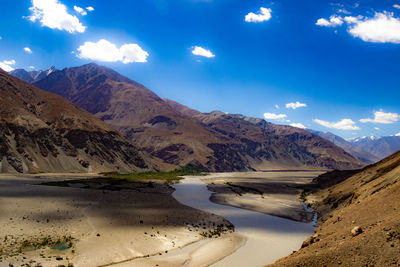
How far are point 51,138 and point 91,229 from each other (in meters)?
99.8

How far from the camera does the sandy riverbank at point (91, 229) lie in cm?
2083

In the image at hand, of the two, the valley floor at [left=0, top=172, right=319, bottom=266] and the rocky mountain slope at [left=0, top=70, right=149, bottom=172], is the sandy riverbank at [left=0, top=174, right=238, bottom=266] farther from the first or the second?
the rocky mountain slope at [left=0, top=70, right=149, bottom=172]

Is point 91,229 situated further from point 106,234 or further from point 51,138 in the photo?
point 51,138

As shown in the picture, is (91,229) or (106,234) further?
(91,229)

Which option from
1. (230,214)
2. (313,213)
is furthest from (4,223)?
(313,213)

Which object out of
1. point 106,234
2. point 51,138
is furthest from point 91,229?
point 51,138

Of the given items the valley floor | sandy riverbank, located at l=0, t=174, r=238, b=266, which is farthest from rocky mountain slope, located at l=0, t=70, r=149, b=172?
the valley floor

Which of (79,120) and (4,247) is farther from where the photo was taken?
(79,120)

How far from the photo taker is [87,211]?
34531 mm

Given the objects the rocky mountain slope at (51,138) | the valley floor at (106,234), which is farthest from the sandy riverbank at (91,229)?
the rocky mountain slope at (51,138)

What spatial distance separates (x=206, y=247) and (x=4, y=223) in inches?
713

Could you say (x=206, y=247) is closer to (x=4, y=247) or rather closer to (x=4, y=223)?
(x=4, y=247)

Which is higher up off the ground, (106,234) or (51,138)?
(51,138)

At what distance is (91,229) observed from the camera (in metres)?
27.3
